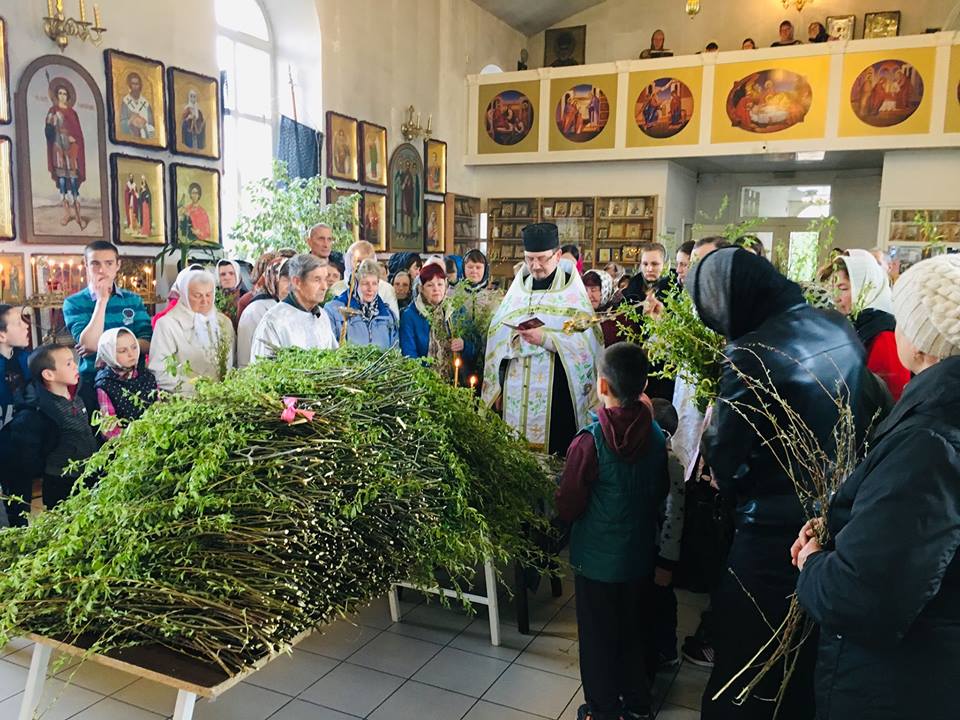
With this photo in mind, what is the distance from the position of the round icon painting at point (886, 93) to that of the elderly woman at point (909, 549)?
1234cm

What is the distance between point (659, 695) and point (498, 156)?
40.8ft

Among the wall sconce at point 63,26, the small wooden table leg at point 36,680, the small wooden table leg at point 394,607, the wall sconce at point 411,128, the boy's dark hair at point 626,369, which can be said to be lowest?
the small wooden table leg at point 394,607

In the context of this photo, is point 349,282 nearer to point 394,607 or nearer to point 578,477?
point 394,607

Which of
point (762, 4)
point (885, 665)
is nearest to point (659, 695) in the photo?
point (885, 665)

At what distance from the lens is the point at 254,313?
5.13 m

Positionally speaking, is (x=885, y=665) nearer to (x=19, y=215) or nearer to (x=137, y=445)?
(x=137, y=445)

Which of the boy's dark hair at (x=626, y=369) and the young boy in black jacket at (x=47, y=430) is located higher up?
the boy's dark hair at (x=626, y=369)

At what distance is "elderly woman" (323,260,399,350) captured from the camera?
17.5ft

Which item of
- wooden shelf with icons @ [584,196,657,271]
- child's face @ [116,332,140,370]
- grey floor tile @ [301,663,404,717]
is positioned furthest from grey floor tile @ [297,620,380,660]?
wooden shelf with icons @ [584,196,657,271]

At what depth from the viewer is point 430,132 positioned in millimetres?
12797

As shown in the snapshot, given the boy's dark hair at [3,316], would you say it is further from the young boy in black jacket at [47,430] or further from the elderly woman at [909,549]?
the elderly woman at [909,549]

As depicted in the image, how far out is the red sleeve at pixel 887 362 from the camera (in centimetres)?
322

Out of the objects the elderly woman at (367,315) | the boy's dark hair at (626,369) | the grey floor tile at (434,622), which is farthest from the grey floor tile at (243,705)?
the elderly woman at (367,315)

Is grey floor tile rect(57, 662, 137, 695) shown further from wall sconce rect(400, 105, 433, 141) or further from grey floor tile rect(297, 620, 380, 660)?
wall sconce rect(400, 105, 433, 141)
